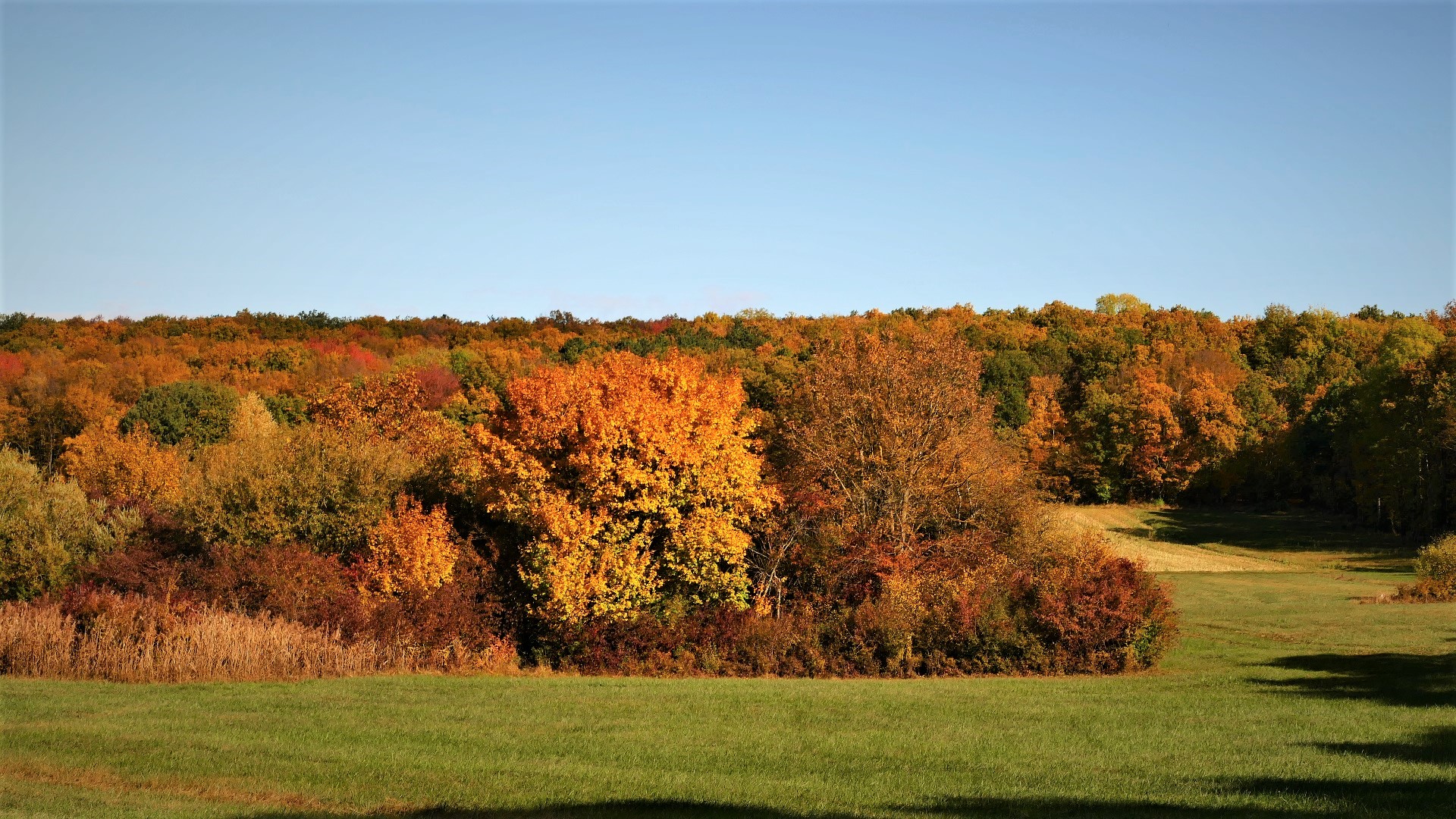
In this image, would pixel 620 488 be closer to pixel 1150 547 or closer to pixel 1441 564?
pixel 1441 564

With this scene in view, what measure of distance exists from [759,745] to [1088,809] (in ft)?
21.5

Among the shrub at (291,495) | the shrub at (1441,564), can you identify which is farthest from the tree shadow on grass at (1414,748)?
the shrub at (1441,564)

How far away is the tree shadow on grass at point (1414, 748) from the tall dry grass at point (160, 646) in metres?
22.3

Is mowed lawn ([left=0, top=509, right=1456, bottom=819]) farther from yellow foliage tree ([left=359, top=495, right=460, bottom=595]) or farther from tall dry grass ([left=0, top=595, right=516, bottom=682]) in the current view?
yellow foliage tree ([left=359, top=495, right=460, bottom=595])

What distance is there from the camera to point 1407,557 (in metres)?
65.8

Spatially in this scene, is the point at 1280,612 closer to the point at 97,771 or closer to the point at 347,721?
the point at 347,721

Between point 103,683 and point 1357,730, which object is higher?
point 1357,730

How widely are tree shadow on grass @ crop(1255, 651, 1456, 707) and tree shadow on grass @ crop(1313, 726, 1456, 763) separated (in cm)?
456

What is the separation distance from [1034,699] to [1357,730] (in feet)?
22.6

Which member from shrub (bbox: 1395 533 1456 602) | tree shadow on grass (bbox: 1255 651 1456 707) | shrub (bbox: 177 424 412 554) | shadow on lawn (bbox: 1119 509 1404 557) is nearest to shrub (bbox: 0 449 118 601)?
shrub (bbox: 177 424 412 554)

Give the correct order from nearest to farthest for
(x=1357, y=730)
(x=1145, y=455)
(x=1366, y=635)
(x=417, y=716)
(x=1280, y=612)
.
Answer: (x=1357, y=730), (x=417, y=716), (x=1366, y=635), (x=1280, y=612), (x=1145, y=455)

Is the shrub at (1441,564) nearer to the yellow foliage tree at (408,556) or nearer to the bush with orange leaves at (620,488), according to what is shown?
the bush with orange leaves at (620,488)

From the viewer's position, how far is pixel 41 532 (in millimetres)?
35031

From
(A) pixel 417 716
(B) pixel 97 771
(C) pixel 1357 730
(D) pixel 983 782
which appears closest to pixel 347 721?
(A) pixel 417 716
